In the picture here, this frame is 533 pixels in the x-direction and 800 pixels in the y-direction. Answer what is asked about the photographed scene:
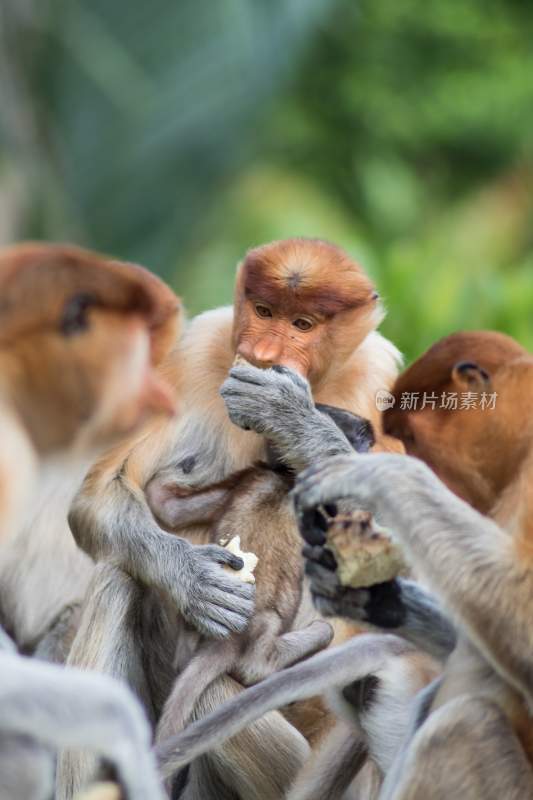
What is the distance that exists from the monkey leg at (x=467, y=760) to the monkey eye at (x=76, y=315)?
119 cm

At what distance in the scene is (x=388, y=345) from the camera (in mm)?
4484

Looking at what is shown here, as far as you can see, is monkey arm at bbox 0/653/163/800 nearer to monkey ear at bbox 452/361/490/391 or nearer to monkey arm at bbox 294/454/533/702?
monkey arm at bbox 294/454/533/702

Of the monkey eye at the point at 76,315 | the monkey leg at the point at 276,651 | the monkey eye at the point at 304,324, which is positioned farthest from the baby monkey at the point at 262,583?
the monkey eye at the point at 76,315

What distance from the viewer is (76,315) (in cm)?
300

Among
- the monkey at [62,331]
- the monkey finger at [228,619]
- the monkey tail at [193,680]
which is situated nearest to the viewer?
the monkey at [62,331]

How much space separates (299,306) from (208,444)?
19.7 inches

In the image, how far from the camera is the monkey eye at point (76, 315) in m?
2.99

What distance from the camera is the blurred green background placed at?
14.7 metres

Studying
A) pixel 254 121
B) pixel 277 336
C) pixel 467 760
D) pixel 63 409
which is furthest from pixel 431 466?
pixel 254 121

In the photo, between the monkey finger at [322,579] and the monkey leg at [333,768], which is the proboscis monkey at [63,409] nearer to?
the monkey finger at [322,579]

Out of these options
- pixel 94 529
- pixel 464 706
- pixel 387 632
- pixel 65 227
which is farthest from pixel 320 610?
pixel 65 227

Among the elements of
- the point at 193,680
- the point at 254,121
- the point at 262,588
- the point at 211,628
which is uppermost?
the point at 254,121

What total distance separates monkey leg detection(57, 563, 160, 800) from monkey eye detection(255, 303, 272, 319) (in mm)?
820

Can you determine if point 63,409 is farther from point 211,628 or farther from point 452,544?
point 211,628
